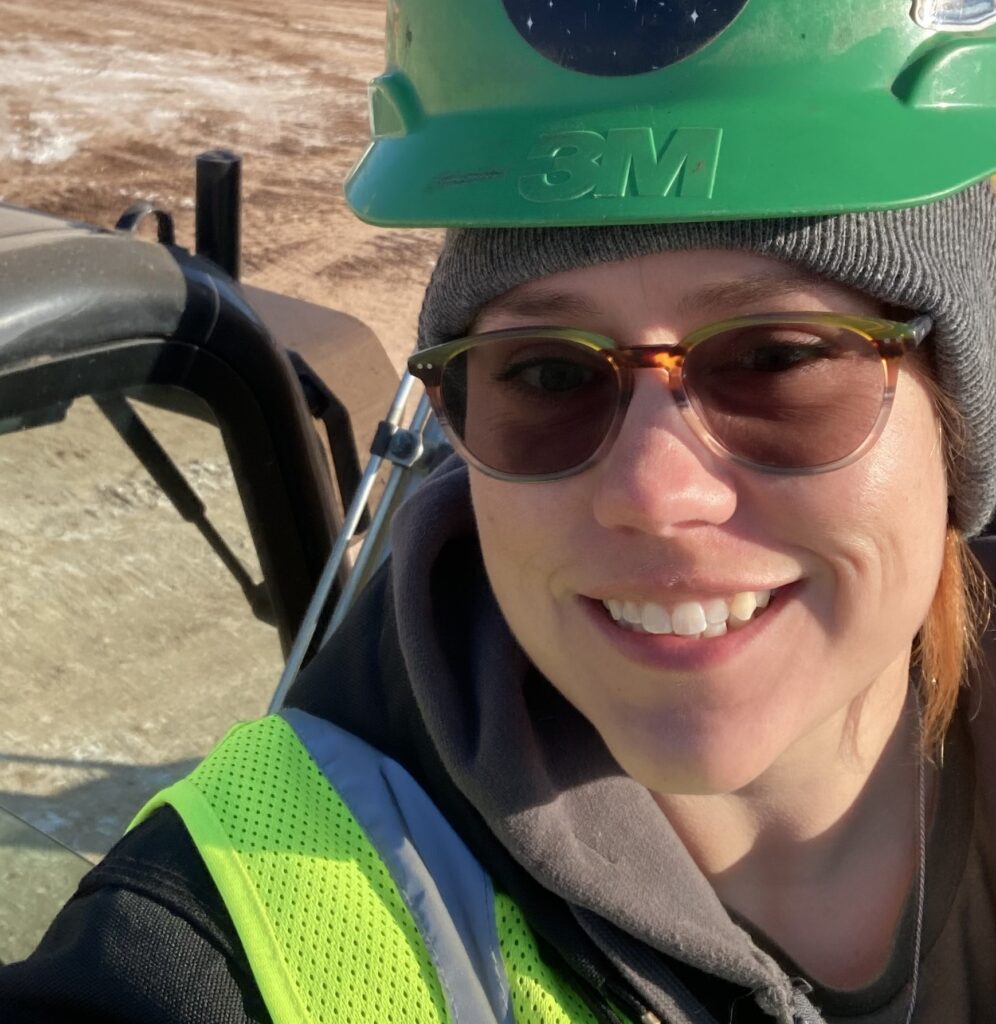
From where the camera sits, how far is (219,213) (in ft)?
8.36

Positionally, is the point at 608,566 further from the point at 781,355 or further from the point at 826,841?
the point at 826,841

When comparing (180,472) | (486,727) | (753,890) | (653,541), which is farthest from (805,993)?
(180,472)

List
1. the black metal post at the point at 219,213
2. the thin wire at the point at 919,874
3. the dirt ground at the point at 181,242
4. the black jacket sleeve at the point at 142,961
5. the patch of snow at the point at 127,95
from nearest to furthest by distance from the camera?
the black jacket sleeve at the point at 142,961, the thin wire at the point at 919,874, the dirt ground at the point at 181,242, the black metal post at the point at 219,213, the patch of snow at the point at 127,95

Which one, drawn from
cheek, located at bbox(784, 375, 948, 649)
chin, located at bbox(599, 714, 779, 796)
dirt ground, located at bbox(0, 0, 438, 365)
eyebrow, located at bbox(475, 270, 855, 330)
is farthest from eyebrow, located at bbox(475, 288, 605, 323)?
dirt ground, located at bbox(0, 0, 438, 365)

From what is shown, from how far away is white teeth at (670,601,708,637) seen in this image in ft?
4.66

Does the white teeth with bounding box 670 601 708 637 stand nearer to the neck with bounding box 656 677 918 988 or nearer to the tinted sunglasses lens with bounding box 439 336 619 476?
the tinted sunglasses lens with bounding box 439 336 619 476

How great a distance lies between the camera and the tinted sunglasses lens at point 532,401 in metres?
1.43

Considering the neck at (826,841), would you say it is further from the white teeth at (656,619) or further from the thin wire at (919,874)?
the white teeth at (656,619)

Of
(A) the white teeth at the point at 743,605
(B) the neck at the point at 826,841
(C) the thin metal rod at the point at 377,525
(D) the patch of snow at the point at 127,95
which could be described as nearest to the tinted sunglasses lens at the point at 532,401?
(A) the white teeth at the point at 743,605

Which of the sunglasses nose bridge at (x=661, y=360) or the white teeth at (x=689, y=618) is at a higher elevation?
the sunglasses nose bridge at (x=661, y=360)

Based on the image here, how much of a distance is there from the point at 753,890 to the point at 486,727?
43 cm

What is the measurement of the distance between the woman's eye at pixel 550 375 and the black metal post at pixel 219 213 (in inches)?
46.6

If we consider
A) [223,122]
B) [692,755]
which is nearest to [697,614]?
[692,755]

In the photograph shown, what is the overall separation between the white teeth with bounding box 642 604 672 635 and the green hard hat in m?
Answer: 0.39
